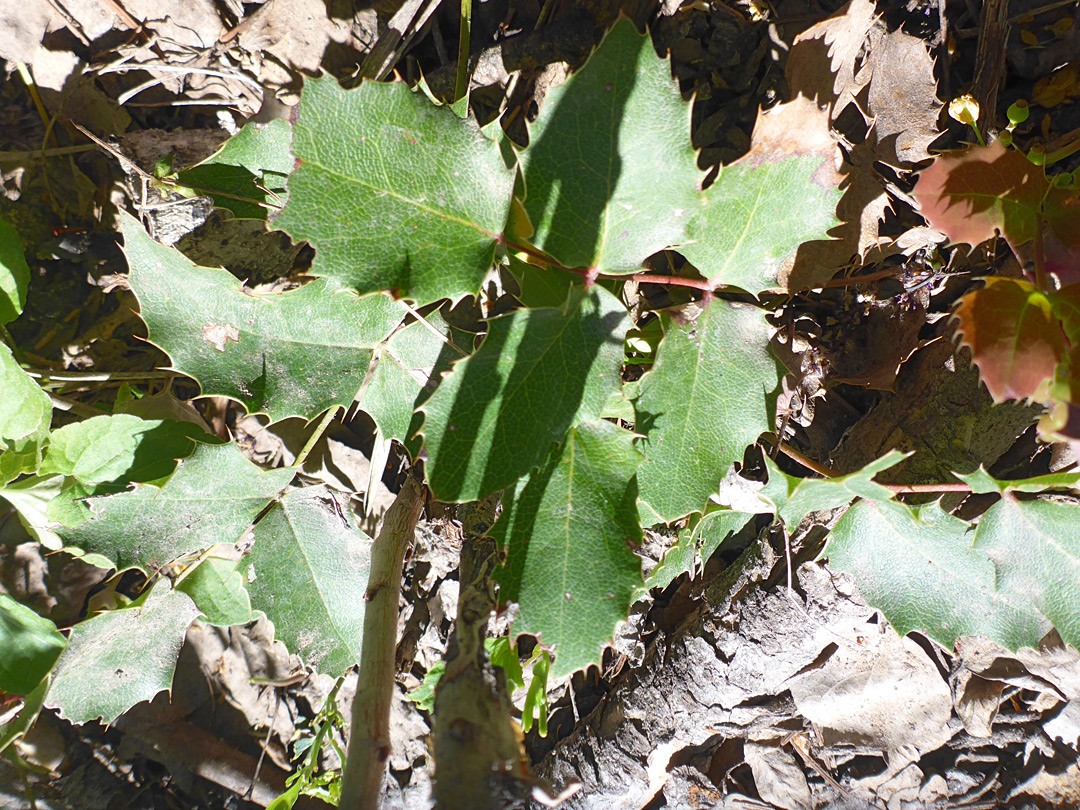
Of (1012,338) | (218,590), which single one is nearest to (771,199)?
(1012,338)

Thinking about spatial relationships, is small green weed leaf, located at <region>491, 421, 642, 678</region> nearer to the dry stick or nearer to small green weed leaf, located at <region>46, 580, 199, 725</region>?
the dry stick

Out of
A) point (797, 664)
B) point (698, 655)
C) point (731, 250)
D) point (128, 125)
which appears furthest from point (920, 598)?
point (128, 125)

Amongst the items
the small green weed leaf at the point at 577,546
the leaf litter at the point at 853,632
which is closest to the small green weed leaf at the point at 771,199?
the leaf litter at the point at 853,632

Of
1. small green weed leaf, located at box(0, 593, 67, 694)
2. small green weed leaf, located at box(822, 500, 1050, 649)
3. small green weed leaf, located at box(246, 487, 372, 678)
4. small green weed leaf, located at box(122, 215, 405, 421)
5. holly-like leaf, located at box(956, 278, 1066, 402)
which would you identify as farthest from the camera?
small green weed leaf, located at box(0, 593, 67, 694)

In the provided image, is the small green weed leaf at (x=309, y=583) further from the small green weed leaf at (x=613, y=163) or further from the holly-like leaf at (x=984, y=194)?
the holly-like leaf at (x=984, y=194)

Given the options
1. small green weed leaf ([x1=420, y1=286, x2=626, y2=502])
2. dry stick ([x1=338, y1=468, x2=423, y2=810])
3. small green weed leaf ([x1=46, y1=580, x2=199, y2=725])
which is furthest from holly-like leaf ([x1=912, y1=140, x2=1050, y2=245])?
small green weed leaf ([x1=46, y1=580, x2=199, y2=725])

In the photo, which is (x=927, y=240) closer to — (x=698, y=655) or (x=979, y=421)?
(x=979, y=421)
